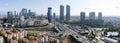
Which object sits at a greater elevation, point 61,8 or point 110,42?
point 61,8

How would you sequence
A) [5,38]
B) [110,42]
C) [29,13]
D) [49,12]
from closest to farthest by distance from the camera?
[5,38] < [110,42] < [49,12] < [29,13]

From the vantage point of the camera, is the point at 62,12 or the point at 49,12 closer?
the point at 49,12

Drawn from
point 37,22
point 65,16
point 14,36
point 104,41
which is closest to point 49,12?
point 37,22

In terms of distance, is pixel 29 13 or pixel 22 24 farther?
pixel 29 13

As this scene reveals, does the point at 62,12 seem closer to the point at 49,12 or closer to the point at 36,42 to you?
the point at 49,12

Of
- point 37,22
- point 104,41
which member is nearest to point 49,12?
point 37,22

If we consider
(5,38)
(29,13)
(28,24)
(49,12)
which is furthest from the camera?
(29,13)

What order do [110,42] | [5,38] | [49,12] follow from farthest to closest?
[49,12], [110,42], [5,38]

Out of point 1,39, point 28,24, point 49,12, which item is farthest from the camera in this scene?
point 49,12

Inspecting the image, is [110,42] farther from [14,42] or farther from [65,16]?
[65,16]
